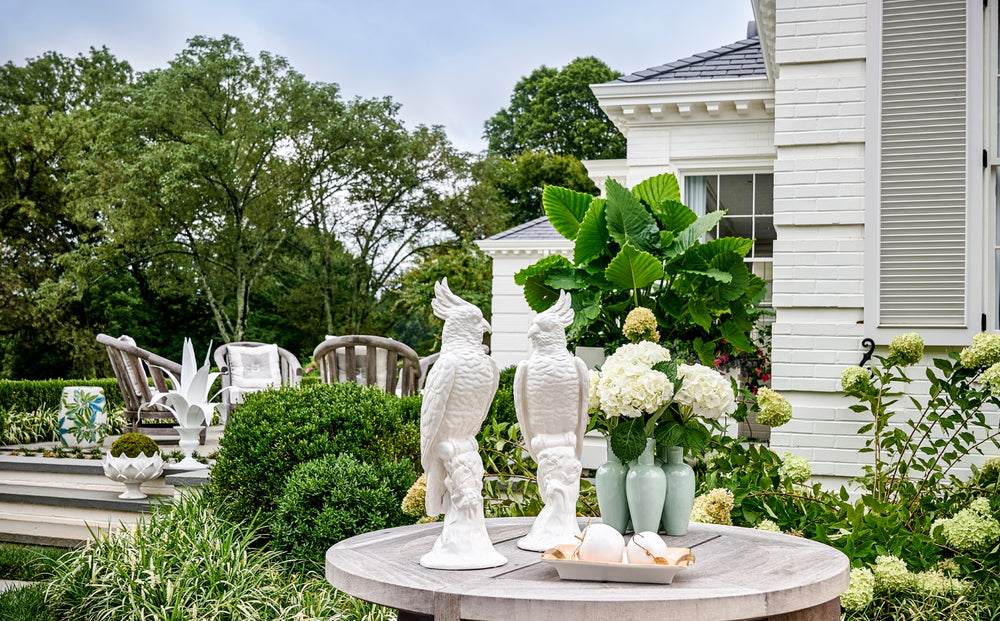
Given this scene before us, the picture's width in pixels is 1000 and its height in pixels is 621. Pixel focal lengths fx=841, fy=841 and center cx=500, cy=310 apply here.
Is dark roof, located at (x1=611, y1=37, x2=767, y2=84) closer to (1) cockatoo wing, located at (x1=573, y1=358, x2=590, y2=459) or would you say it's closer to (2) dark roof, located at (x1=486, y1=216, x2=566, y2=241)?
(2) dark roof, located at (x1=486, y1=216, x2=566, y2=241)

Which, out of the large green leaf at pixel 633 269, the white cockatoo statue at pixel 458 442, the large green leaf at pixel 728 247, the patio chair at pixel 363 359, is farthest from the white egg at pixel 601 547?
the patio chair at pixel 363 359

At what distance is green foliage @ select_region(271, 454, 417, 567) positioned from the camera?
456 centimetres

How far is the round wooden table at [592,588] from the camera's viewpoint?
1.66m

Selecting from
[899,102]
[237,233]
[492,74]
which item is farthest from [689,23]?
[899,102]

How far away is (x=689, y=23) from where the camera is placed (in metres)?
29.8

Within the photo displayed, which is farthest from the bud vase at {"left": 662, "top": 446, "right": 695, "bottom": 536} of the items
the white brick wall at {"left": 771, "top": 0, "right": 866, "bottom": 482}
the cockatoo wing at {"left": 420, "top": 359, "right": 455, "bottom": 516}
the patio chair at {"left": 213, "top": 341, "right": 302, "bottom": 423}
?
the patio chair at {"left": 213, "top": 341, "right": 302, "bottom": 423}

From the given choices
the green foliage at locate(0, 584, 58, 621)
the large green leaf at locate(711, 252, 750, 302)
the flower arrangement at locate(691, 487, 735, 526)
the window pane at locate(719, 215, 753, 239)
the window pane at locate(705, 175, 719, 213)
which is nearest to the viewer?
the flower arrangement at locate(691, 487, 735, 526)

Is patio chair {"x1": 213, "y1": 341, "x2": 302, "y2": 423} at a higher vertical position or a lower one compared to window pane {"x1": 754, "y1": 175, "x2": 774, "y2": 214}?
lower

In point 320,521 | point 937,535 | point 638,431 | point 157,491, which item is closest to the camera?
point 638,431

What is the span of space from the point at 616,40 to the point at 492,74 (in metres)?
5.11

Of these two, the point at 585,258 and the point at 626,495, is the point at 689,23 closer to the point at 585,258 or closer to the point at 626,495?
the point at 585,258

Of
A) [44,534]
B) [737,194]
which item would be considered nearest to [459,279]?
[737,194]

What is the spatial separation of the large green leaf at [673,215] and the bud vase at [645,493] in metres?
2.69

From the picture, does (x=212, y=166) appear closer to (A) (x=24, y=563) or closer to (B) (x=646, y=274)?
(A) (x=24, y=563)
